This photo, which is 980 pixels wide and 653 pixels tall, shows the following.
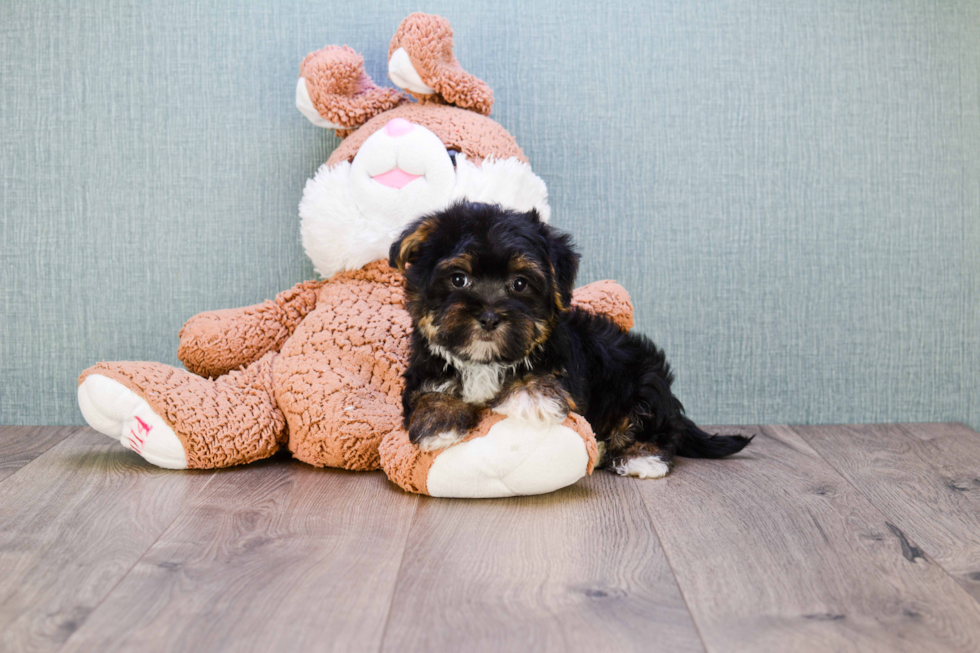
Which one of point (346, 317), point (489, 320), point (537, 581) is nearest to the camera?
point (537, 581)

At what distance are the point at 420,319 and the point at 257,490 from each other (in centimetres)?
69

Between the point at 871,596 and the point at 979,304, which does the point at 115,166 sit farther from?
the point at 979,304

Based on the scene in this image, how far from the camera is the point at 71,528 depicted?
1878mm

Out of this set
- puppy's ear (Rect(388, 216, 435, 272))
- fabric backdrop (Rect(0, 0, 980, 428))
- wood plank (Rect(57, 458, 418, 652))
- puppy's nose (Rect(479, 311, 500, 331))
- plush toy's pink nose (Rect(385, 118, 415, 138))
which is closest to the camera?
wood plank (Rect(57, 458, 418, 652))

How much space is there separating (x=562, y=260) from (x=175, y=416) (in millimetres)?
1165

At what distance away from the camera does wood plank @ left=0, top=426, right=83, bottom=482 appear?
2471mm

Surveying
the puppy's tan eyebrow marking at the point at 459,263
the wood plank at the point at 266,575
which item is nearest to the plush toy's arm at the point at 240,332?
the wood plank at the point at 266,575

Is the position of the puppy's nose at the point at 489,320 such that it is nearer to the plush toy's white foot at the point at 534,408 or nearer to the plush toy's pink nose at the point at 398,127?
the plush toy's white foot at the point at 534,408

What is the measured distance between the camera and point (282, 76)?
2.92 m

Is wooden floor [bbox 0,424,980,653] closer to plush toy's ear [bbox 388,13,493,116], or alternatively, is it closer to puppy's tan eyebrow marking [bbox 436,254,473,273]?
puppy's tan eyebrow marking [bbox 436,254,473,273]

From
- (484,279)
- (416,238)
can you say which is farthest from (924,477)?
(416,238)

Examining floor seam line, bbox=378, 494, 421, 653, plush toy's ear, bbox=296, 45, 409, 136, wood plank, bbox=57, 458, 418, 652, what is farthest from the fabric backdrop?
floor seam line, bbox=378, 494, 421, 653

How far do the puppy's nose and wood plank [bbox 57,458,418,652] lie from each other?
0.50m

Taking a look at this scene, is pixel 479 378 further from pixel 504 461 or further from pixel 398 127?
pixel 398 127
